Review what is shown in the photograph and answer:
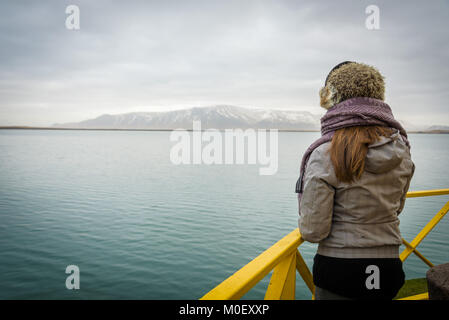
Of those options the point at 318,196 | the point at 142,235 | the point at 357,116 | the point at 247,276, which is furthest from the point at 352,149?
the point at 142,235

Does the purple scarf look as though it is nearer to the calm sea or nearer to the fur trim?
the fur trim

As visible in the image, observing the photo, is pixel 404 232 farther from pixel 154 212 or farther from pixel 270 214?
pixel 154 212

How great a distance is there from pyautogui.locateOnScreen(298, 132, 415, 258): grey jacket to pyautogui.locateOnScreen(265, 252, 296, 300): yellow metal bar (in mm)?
259

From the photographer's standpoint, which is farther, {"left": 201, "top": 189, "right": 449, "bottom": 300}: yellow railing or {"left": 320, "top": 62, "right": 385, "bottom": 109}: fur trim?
{"left": 320, "top": 62, "right": 385, "bottom": 109}: fur trim

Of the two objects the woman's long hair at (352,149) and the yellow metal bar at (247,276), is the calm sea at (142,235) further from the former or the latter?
the woman's long hair at (352,149)

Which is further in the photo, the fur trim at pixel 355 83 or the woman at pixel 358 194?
the fur trim at pixel 355 83

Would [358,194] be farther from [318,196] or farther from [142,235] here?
[142,235]

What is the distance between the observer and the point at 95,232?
1058 cm

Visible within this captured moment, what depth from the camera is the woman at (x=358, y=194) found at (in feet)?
5.59

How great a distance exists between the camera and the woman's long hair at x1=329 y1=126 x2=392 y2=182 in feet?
5.47

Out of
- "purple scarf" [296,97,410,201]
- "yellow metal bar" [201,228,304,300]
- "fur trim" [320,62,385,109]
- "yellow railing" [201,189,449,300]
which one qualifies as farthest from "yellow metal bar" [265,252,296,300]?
"fur trim" [320,62,385,109]

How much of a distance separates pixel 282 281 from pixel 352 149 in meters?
0.88

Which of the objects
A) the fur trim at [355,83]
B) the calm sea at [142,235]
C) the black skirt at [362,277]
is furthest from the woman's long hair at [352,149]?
the calm sea at [142,235]
